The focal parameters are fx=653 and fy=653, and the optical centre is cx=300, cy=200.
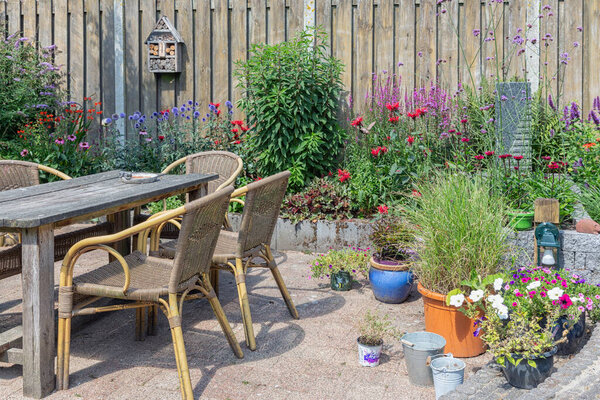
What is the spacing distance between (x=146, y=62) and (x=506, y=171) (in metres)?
4.03

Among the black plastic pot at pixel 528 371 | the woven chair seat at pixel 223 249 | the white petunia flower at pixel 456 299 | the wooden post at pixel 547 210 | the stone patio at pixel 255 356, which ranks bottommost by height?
the stone patio at pixel 255 356

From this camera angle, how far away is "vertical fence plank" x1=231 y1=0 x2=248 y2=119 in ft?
21.6

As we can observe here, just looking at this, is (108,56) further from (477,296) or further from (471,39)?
(477,296)

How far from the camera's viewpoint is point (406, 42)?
626cm

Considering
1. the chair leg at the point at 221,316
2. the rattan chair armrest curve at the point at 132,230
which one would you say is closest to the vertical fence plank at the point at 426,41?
the chair leg at the point at 221,316

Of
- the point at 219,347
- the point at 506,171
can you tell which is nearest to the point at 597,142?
the point at 506,171

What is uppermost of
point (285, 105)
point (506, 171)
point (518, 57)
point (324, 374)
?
point (518, 57)

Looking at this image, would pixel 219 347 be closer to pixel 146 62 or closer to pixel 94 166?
pixel 94 166

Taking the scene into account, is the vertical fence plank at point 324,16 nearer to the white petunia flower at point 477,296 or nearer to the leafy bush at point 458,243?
the leafy bush at point 458,243

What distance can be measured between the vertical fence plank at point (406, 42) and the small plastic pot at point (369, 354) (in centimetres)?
369

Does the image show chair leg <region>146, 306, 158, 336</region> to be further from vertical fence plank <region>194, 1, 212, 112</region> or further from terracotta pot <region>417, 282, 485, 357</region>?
vertical fence plank <region>194, 1, 212, 112</region>

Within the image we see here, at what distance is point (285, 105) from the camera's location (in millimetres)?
5797

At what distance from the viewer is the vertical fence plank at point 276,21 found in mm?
6484

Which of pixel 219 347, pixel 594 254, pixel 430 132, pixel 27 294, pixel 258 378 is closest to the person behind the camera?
pixel 27 294
